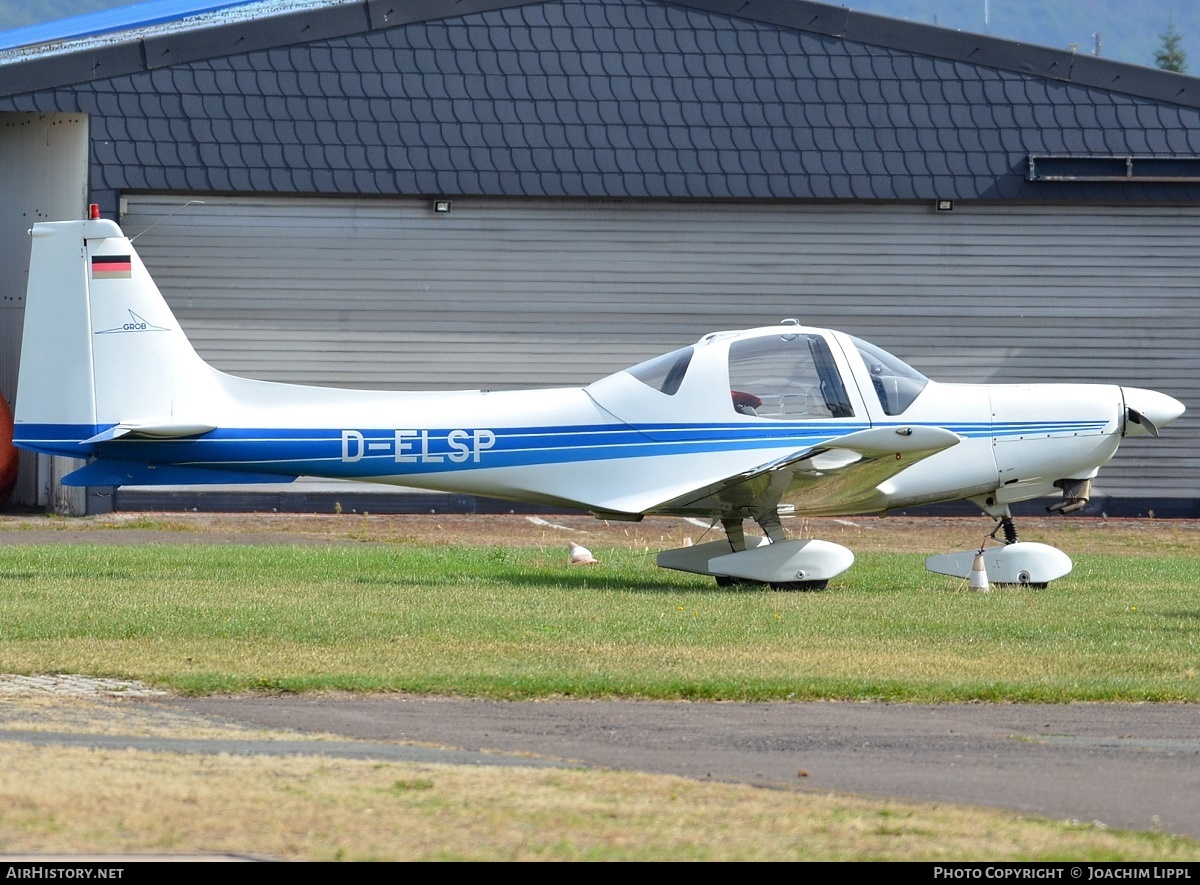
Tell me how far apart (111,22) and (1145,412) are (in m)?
21.2

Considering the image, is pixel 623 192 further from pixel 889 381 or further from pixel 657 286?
pixel 889 381

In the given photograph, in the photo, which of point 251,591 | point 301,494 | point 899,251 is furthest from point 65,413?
point 899,251

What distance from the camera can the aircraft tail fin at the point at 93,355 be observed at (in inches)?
471

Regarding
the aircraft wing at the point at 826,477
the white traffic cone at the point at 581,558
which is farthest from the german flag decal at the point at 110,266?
the white traffic cone at the point at 581,558

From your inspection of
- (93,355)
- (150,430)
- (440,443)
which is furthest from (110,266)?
(440,443)

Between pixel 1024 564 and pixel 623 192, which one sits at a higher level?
pixel 623 192

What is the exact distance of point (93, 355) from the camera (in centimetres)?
1203

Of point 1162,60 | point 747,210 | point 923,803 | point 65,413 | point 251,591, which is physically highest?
point 1162,60

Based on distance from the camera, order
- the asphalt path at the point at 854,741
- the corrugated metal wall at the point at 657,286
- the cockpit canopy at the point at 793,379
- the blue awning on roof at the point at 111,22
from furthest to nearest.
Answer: the blue awning on roof at the point at 111,22 < the corrugated metal wall at the point at 657,286 < the cockpit canopy at the point at 793,379 < the asphalt path at the point at 854,741

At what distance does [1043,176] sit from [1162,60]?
336 ft

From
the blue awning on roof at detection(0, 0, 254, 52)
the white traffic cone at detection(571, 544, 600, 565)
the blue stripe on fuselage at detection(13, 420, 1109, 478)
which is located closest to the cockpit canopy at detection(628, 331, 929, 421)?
the blue stripe on fuselage at detection(13, 420, 1109, 478)

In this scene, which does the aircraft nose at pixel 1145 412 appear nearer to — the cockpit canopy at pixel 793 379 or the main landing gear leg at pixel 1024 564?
the main landing gear leg at pixel 1024 564

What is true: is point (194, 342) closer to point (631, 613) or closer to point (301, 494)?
point (301, 494)

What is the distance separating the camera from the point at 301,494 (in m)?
22.1
